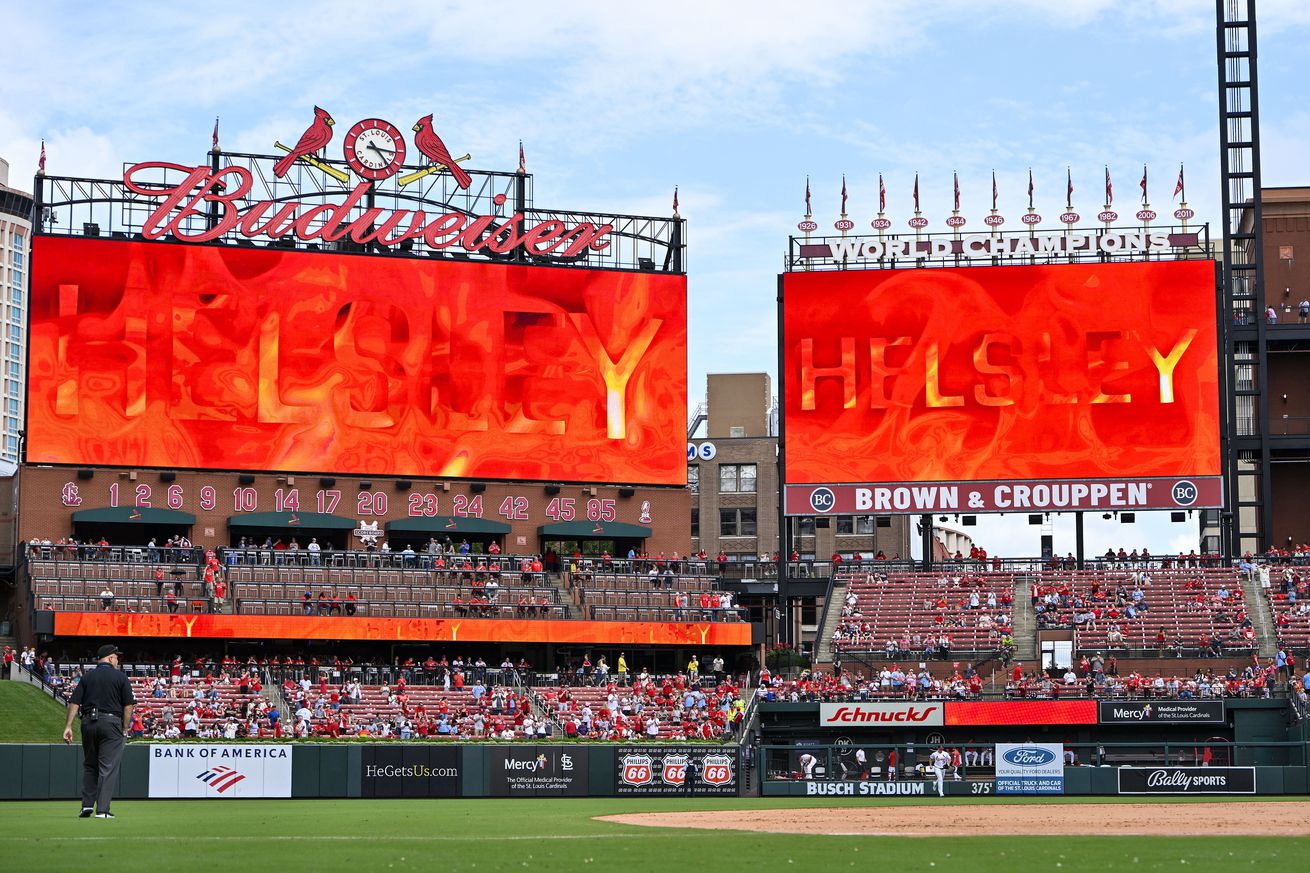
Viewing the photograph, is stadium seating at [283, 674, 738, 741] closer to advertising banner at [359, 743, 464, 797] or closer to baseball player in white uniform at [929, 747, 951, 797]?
advertising banner at [359, 743, 464, 797]

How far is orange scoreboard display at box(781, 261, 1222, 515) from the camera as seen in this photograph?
60781 mm

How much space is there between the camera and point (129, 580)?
5650cm

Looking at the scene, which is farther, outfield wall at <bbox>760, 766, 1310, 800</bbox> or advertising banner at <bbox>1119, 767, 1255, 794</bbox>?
advertising banner at <bbox>1119, 767, 1255, 794</bbox>

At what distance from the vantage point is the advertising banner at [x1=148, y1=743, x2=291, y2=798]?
130 feet

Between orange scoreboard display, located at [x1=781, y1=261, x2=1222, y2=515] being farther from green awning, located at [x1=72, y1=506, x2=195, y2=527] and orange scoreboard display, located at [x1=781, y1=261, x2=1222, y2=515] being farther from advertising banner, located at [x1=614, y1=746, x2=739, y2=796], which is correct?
green awning, located at [x1=72, y1=506, x2=195, y2=527]

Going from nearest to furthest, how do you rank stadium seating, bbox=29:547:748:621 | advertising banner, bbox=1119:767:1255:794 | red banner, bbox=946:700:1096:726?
advertising banner, bbox=1119:767:1255:794 → red banner, bbox=946:700:1096:726 → stadium seating, bbox=29:547:748:621

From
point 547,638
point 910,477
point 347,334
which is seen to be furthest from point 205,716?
point 910,477

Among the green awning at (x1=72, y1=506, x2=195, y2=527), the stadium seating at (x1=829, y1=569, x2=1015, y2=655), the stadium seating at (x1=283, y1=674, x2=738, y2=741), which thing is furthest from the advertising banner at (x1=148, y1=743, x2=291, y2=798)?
the stadium seating at (x1=829, y1=569, x2=1015, y2=655)

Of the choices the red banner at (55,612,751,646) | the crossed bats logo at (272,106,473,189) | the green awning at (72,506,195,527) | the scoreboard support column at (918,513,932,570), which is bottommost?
the red banner at (55,612,751,646)

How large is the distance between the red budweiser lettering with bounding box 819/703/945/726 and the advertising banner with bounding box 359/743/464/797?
536 inches

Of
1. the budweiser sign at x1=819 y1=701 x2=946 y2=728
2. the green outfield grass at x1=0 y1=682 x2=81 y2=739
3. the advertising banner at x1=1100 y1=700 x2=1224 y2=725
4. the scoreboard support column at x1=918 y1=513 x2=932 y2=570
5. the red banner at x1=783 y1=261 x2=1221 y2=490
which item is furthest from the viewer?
the scoreboard support column at x1=918 y1=513 x2=932 y2=570

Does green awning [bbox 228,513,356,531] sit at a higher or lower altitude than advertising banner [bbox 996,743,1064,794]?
higher

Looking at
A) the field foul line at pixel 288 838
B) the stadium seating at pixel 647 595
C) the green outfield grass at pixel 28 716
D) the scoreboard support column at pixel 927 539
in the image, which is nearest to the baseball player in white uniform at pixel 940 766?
the stadium seating at pixel 647 595

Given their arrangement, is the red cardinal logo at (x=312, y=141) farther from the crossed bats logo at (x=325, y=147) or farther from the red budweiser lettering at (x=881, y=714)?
the red budweiser lettering at (x=881, y=714)
